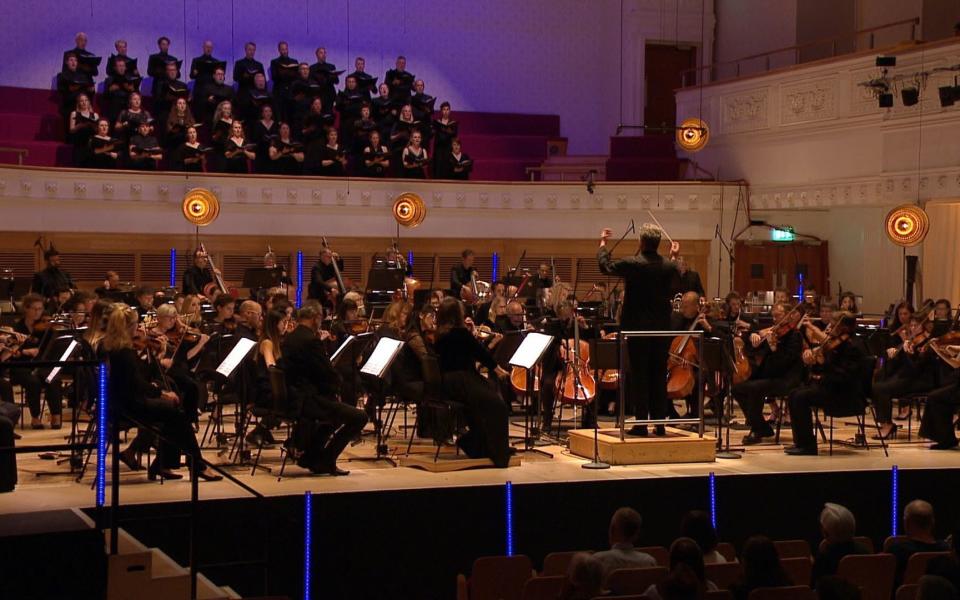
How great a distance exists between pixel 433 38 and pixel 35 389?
10.8m

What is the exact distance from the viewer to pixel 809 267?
1658 cm

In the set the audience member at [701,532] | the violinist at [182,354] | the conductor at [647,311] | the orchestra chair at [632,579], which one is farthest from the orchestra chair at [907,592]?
the violinist at [182,354]

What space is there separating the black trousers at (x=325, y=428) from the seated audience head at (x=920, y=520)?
3.61 m

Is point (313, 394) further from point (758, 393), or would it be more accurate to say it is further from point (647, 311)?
point (758, 393)

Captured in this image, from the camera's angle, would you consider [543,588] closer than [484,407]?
Yes

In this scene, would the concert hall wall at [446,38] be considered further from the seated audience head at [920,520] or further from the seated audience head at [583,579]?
the seated audience head at [583,579]

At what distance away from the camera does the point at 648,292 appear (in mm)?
8594

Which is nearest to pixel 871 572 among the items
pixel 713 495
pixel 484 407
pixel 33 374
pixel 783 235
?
pixel 713 495

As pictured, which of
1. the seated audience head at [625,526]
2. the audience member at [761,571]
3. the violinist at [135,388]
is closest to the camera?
the audience member at [761,571]

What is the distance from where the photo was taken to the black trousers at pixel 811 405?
9.16m

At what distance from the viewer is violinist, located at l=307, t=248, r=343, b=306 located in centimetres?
1381

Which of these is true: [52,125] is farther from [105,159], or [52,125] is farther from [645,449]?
[645,449]

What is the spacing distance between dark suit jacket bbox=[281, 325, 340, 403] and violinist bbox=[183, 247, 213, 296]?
5742 mm

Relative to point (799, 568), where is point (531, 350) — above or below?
above
